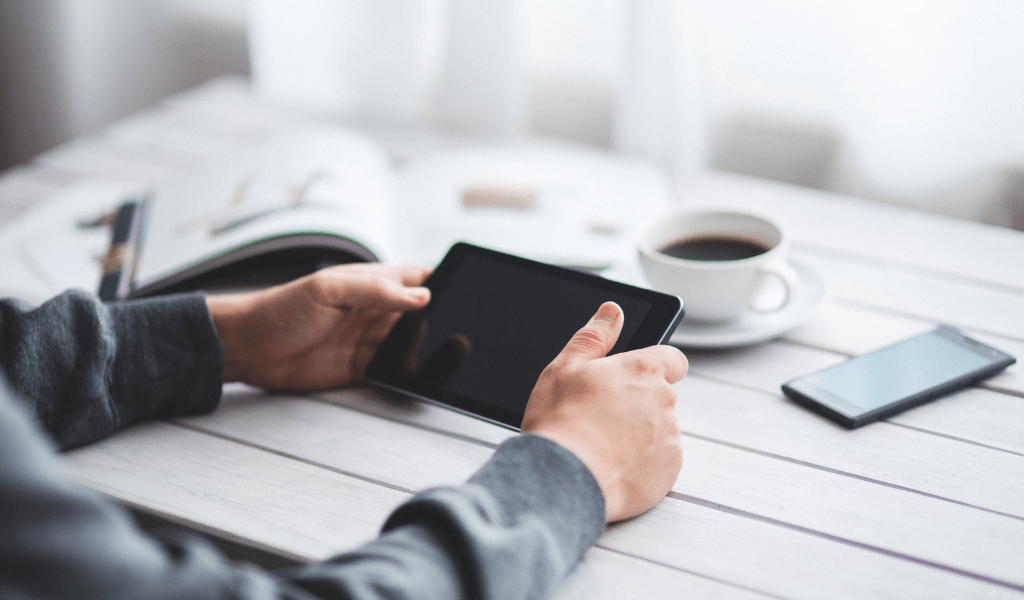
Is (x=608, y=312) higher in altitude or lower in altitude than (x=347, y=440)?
higher

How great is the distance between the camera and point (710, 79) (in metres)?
1.31

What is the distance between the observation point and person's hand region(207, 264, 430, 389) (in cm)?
67

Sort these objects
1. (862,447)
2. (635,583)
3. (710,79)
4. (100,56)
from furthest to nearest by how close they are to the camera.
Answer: (100,56) → (710,79) → (862,447) → (635,583)

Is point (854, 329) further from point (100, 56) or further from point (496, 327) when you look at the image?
point (100, 56)

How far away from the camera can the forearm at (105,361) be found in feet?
1.93

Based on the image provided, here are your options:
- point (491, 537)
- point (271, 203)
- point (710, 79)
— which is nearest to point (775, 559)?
point (491, 537)

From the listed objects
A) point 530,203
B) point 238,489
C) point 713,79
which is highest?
point 713,79

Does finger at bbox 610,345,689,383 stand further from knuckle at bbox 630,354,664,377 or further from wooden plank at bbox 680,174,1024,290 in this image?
wooden plank at bbox 680,174,1024,290

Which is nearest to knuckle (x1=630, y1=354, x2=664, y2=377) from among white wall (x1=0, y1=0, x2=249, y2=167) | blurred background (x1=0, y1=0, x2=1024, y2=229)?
blurred background (x1=0, y1=0, x2=1024, y2=229)

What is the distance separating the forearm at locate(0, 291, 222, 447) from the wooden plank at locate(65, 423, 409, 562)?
2 cm

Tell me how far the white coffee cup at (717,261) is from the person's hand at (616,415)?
14 centimetres

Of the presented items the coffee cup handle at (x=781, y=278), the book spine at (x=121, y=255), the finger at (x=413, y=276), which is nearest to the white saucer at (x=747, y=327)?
the coffee cup handle at (x=781, y=278)

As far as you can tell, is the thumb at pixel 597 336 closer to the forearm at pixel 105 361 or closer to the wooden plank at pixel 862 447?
the wooden plank at pixel 862 447

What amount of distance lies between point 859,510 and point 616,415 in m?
0.17
